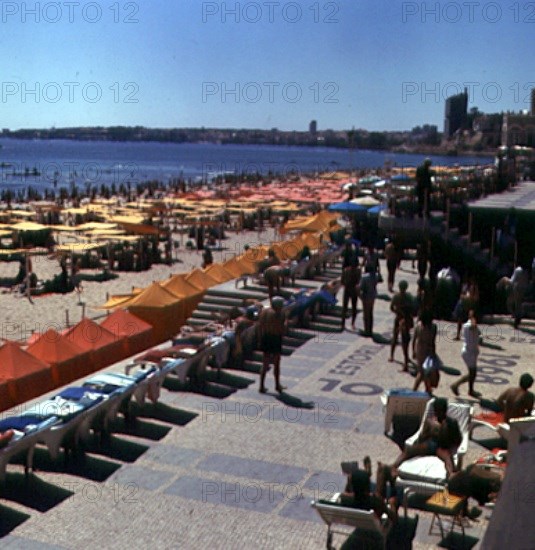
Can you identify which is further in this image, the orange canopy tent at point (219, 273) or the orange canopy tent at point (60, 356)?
the orange canopy tent at point (219, 273)

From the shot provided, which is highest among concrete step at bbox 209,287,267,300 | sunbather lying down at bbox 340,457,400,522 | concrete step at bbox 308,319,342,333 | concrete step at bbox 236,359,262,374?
sunbather lying down at bbox 340,457,400,522

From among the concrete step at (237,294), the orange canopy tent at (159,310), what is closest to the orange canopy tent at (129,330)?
the orange canopy tent at (159,310)

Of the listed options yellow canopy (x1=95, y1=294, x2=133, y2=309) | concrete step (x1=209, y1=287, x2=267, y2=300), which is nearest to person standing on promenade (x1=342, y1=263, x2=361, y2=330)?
concrete step (x1=209, y1=287, x2=267, y2=300)

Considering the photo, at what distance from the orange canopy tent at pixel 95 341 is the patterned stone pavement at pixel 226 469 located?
7.09 ft

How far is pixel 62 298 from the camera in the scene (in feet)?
78.0

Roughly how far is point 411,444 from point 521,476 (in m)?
3.89

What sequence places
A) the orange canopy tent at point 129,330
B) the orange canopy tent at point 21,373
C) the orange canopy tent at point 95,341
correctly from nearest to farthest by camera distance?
the orange canopy tent at point 21,373 < the orange canopy tent at point 95,341 < the orange canopy tent at point 129,330

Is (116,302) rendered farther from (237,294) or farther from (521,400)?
(521,400)

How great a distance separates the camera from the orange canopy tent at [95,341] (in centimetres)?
1370

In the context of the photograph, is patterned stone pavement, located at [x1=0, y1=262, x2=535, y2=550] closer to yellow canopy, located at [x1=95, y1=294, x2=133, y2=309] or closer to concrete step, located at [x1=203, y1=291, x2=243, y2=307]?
concrete step, located at [x1=203, y1=291, x2=243, y2=307]

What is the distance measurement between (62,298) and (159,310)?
8130mm

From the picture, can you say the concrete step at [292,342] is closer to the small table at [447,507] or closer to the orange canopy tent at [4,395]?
the orange canopy tent at [4,395]

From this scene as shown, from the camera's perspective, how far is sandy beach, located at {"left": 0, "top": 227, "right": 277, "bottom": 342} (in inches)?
758

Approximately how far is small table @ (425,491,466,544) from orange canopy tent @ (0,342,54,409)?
650cm
